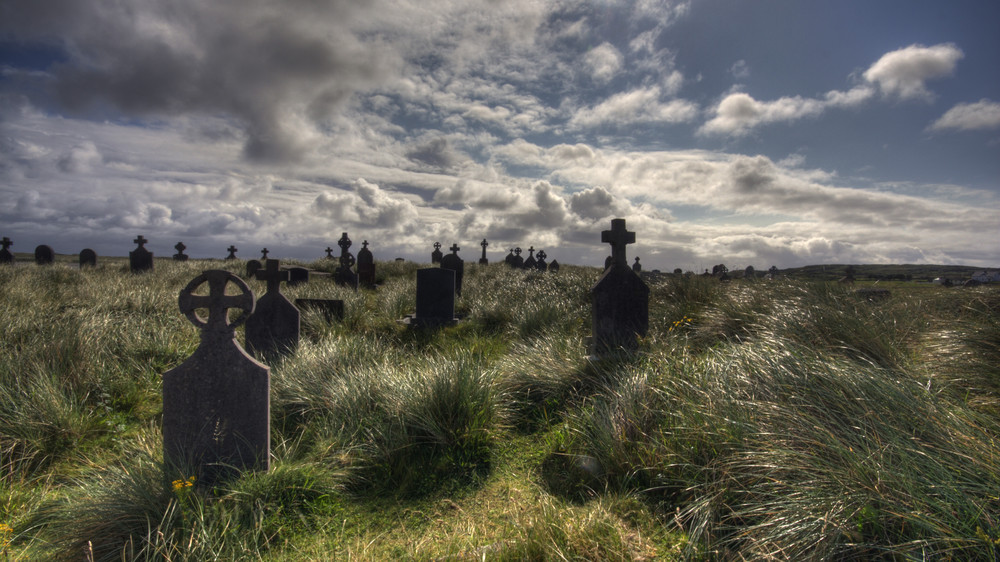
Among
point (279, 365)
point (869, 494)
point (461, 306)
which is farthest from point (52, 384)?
point (461, 306)

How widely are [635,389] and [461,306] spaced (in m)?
8.66

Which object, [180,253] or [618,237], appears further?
[180,253]

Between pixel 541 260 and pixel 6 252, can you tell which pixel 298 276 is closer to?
pixel 541 260

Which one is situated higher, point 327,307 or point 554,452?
point 327,307

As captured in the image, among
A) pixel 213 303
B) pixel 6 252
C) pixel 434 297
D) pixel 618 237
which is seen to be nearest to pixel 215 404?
pixel 213 303

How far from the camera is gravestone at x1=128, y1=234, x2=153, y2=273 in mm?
18156

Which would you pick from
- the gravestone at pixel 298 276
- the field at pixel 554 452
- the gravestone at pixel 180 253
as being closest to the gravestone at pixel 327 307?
the field at pixel 554 452

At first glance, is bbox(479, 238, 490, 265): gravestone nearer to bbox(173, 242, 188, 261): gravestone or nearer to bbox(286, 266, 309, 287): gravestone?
bbox(286, 266, 309, 287): gravestone

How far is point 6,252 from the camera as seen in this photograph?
1855 centimetres

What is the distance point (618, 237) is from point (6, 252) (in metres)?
24.6

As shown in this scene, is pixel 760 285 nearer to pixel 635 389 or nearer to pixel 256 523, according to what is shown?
pixel 635 389

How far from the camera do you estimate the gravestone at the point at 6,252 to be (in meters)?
18.3

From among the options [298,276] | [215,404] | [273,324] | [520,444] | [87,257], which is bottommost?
[520,444]

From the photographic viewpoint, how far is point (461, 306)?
1250 centimetres
